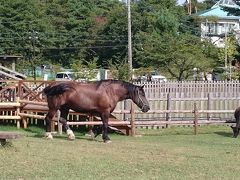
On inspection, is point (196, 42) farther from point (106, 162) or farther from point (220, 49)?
point (106, 162)

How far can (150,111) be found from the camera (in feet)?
69.7

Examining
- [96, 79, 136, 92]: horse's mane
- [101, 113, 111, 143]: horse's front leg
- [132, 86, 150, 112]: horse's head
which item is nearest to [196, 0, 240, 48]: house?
[132, 86, 150, 112]: horse's head

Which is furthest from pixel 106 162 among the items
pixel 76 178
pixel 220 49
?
pixel 220 49

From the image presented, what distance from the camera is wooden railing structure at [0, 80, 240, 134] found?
21.5 m

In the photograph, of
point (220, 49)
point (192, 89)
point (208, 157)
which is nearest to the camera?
point (208, 157)

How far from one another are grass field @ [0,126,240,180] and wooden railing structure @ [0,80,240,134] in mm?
4828

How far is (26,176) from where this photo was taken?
10000 mm

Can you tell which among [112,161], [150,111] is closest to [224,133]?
[150,111]

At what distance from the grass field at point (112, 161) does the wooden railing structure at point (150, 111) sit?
15.8 feet

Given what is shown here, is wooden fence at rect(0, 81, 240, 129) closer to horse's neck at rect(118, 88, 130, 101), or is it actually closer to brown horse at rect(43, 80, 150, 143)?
horse's neck at rect(118, 88, 130, 101)

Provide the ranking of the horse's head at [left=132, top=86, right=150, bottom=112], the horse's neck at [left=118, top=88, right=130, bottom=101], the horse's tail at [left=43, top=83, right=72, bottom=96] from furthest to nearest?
the horse's head at [left=132, top=86, right=150, bottom=112] → the horse's neck at [left=118, top=88, right=130, bottom=101] → the horse's tail at [left=43, top=83, right=72, bottom=96]

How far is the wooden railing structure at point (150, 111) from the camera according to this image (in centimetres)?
2148

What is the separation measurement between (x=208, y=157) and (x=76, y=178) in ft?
14.4

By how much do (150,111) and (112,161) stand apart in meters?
9.35
